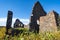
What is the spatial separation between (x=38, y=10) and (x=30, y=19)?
403 centimetres

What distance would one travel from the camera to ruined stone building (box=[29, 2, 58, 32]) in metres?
22.0

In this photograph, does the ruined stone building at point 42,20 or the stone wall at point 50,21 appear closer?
the stone wall at point 50,21

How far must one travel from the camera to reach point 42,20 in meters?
24.4

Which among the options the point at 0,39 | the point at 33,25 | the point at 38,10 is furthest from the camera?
the point at 38,10

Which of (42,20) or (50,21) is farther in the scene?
(42,20)

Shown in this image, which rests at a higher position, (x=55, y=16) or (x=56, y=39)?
(x=55, y=16)

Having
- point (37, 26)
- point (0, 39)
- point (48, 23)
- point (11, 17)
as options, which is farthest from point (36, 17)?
point (0, 39)

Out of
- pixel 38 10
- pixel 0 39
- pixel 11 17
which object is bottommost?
pixel 0 39

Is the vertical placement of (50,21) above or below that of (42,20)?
below

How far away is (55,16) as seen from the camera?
22062 mm

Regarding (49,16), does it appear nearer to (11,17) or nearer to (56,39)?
(11,17)

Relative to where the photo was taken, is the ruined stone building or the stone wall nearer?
the stone wall

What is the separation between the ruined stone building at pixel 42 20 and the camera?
22.0m

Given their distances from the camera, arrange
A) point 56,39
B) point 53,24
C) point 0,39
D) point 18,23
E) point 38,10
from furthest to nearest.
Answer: point 18,23
point 38,10
point 53,24
point 0,39
point 56,39
